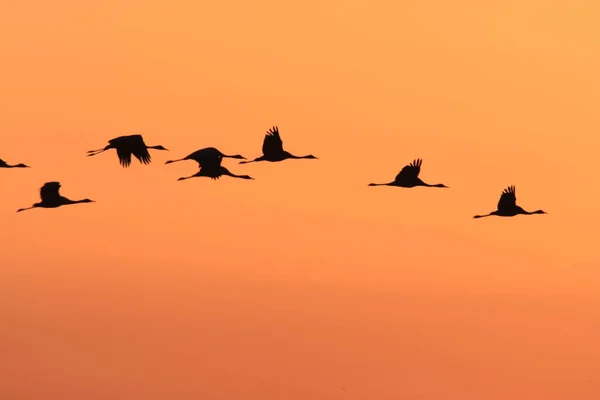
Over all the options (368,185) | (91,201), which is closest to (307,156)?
(368,185)

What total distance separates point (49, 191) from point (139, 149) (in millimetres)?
4140

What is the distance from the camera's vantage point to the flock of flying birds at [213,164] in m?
87.7

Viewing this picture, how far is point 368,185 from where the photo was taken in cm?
9356

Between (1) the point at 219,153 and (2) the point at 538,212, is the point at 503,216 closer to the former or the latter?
(2) the point at 538,212

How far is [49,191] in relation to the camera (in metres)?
89.7

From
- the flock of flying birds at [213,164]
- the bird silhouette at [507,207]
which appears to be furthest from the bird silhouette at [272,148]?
the bird silhouette at [507,207]

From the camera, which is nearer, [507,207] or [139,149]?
[139,149]

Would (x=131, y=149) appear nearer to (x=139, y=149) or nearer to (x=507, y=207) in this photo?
(x=139, y=149)

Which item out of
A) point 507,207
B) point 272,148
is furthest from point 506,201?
point 272,148

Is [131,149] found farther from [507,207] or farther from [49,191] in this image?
[507,207]

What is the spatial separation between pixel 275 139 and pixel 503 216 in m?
10.3

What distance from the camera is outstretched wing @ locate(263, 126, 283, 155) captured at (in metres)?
90.1

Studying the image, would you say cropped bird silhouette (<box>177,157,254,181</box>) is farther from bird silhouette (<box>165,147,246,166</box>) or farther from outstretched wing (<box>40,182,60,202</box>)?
outstretched wing (<box>40,182,60,202</box>)

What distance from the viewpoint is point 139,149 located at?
288 ft
